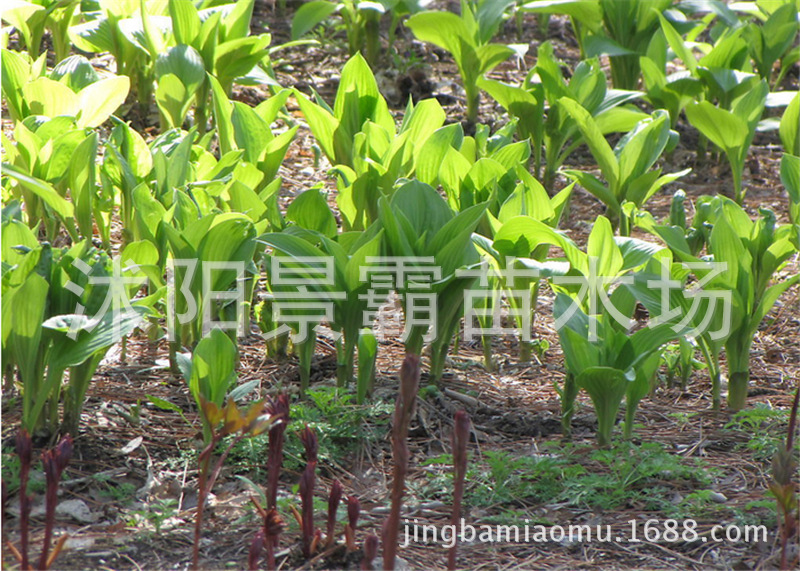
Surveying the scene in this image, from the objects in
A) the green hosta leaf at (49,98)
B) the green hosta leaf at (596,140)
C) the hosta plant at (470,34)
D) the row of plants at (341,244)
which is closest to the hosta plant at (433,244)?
the row of plants at (341,244)

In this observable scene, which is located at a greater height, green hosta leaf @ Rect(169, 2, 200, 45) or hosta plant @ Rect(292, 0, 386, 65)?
hosta plant @ Rect(292, 0, 386, 65)

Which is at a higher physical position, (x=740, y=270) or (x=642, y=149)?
(x=642, y=149)

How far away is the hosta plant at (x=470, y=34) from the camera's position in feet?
14.1

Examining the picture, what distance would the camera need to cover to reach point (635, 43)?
4703 mm

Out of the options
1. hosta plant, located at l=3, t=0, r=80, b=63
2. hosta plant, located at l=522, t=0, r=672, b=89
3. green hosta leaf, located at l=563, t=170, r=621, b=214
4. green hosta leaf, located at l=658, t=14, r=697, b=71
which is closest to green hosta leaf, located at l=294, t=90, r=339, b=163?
green hosta leaf, located at l=563, t=170, r=621, b=214

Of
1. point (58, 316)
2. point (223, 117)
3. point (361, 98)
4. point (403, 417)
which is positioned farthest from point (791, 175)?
point (58, 316)

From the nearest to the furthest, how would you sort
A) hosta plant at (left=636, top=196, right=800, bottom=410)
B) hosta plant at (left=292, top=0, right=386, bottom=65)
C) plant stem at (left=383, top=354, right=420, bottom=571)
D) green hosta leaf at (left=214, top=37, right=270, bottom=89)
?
1. plant stem at (left=383, top=354, right=420, bottom=571)
2. hosta plant at (left=636, top=196, right=800, bottom=410)
3. green hosta leaf at (left=214, top=37, right=270, bottom=89)
4. hosta plant at (left=292, top=0, right=386, bottom=65)

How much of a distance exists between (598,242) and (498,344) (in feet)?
2.28

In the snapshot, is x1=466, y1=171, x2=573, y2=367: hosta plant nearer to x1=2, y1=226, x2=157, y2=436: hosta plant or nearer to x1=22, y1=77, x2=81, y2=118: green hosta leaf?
x1=2, y1=226, x2=157, y2=436: hosta plant

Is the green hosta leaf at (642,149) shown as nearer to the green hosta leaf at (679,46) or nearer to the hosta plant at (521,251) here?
the hosta plant at (521,251)

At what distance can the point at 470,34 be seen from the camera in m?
4.33

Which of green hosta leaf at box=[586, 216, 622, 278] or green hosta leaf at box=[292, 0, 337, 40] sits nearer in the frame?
green hosta leaf at box=[586, 216, 622, 278]

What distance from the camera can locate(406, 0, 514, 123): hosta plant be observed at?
14.1ft

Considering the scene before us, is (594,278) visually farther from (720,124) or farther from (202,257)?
(720,124)
